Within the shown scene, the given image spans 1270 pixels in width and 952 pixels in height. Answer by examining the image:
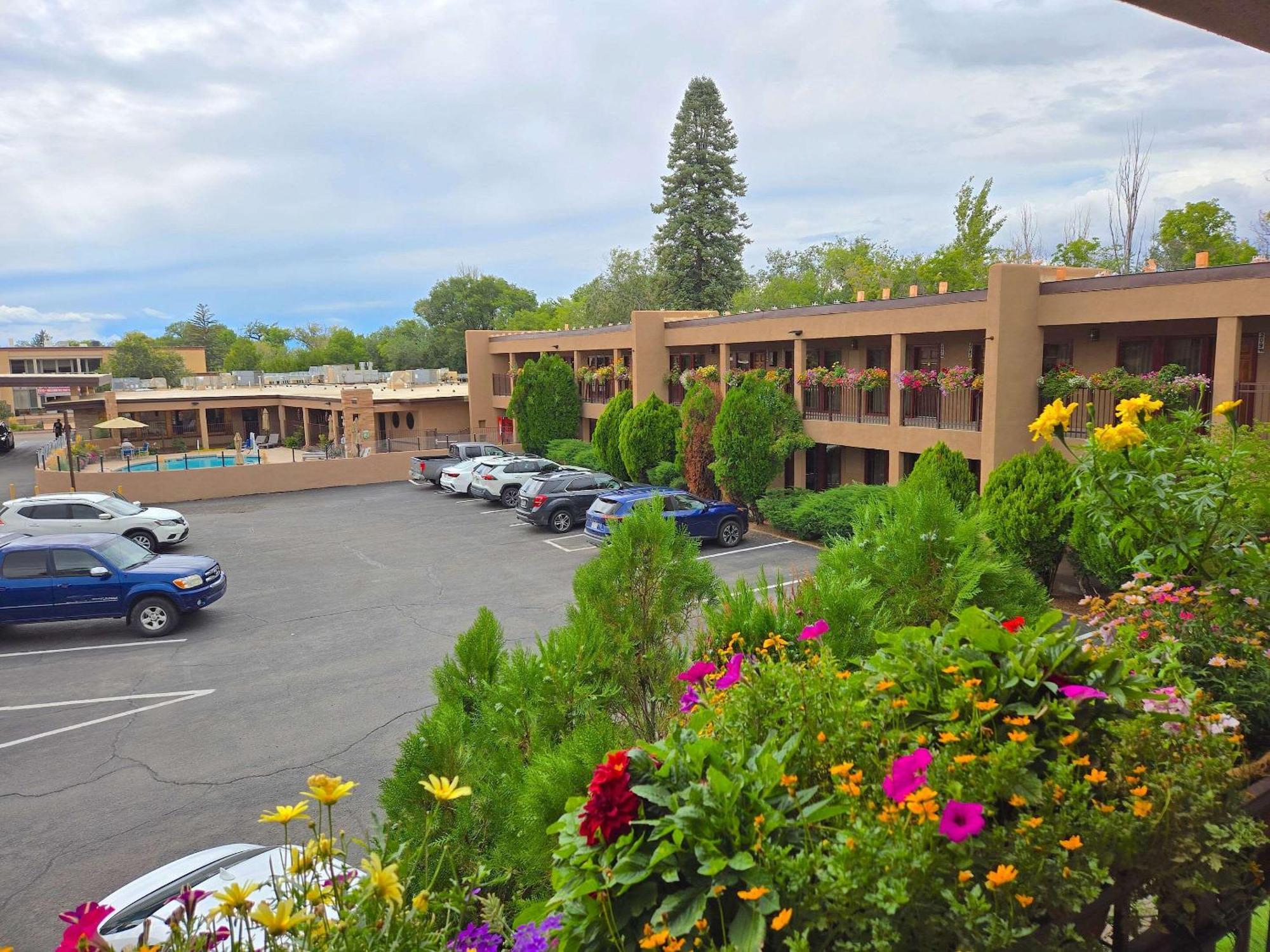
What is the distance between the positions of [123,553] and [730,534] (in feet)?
44.3

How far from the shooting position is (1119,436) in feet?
16.2

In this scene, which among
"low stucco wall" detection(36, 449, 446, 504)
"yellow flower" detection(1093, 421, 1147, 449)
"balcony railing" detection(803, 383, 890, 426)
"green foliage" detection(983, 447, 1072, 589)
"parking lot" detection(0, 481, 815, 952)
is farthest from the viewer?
"low stucco wall" detection(36, 449, 446, 504)

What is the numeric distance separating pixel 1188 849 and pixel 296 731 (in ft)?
36.8

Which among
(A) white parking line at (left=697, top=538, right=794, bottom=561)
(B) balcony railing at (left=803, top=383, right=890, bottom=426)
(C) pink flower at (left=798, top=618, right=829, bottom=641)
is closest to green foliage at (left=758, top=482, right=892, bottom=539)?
(A) white parking line at (left=697, top=538, right=794, bottom=561)

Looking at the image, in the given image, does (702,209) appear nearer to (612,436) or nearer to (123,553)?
(612,436)

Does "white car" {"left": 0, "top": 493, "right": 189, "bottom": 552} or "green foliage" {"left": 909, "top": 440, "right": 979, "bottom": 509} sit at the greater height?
"green foliage" {"left": 909, "top": 440, "right": 979, "bottom": 509}

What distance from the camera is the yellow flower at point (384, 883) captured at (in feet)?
7.63

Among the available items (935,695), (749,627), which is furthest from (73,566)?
(935,695)

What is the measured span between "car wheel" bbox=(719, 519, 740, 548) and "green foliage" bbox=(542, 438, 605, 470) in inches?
376

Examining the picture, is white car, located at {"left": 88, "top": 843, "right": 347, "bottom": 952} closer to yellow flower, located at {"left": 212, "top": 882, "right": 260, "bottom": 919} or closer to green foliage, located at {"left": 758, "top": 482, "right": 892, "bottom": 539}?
yellow flower, located at {"left": 212, "top": 882, "right": 260, "bottom": 919}

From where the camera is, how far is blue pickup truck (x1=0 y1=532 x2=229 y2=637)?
15.3 metres

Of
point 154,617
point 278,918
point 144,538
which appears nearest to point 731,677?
point 278,918

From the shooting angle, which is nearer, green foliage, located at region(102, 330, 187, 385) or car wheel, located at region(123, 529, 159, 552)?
car wheel, located at region(123, 529, 159, 552)

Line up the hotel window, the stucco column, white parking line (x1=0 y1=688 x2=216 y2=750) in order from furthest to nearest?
the hotel window, the stucco column, white parking line (x1=0 y1=688 x2=216 y2=750)
